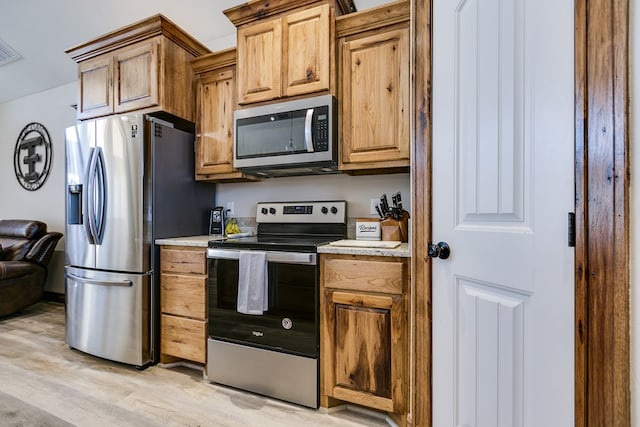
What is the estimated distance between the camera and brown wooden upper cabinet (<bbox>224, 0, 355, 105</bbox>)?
1959mm

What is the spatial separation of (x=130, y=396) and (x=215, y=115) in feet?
6.39

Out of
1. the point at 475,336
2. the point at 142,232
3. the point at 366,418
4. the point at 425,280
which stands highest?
the point at 142,232

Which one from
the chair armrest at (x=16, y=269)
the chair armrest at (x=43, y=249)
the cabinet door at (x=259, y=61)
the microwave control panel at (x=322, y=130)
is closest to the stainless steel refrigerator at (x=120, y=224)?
the cabinet door at (x=259, y=61)

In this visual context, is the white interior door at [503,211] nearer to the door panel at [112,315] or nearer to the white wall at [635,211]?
the white wall at [635,211]

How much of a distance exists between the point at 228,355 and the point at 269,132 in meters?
1.45

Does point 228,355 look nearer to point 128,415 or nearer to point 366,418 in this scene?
point 128,415

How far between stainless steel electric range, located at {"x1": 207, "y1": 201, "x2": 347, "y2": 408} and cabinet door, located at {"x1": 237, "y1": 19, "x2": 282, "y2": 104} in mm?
1031

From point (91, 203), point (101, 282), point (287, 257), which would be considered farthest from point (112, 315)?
point (287, 257)

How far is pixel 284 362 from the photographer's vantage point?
1778 mm

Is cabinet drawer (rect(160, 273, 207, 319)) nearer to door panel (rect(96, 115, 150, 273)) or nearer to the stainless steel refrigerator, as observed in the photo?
the stainless steel refrigerator

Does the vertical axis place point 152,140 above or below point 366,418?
above

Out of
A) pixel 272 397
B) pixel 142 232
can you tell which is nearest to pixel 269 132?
pixel 142 232

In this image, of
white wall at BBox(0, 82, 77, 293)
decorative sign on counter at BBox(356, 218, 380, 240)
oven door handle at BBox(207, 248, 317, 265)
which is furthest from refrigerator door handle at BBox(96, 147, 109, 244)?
white wall at BBox(0, 82, 77, 293)

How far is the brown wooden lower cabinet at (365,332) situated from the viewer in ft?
5.14
